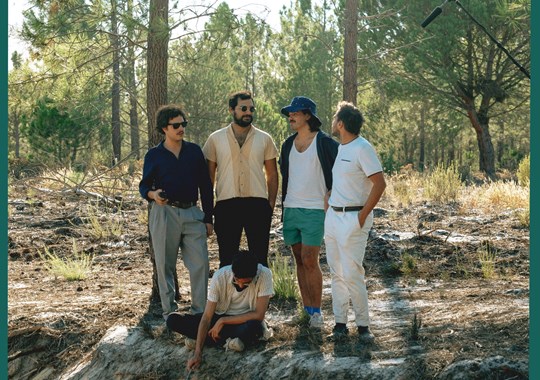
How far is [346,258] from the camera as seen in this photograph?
6.41m

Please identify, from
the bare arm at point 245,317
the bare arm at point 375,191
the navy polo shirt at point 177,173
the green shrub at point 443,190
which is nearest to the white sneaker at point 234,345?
the bare arm at point 245,317

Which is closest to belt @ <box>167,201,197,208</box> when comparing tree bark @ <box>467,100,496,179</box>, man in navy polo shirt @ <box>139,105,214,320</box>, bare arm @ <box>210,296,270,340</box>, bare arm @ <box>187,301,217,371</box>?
man in navy polo shirt @ <box>139,105,214,320</box>

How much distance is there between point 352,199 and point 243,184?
112 cm

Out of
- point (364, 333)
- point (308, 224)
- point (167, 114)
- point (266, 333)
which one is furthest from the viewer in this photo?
point (167, 114)

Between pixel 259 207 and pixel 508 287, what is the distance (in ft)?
9.47

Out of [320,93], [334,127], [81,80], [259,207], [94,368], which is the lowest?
[94,368]

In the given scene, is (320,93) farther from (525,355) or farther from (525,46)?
(525,355)

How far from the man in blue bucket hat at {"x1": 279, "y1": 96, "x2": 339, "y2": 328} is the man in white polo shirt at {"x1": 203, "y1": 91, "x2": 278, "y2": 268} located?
271mm

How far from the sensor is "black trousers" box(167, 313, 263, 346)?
659cm

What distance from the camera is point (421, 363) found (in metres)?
5.81

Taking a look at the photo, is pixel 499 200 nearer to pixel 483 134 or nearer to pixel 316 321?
pixel 316 321

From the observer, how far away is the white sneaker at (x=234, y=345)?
658 centimetres

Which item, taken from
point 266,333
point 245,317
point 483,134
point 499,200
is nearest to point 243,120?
point 245,317

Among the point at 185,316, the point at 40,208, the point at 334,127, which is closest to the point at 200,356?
the point at 185,316
